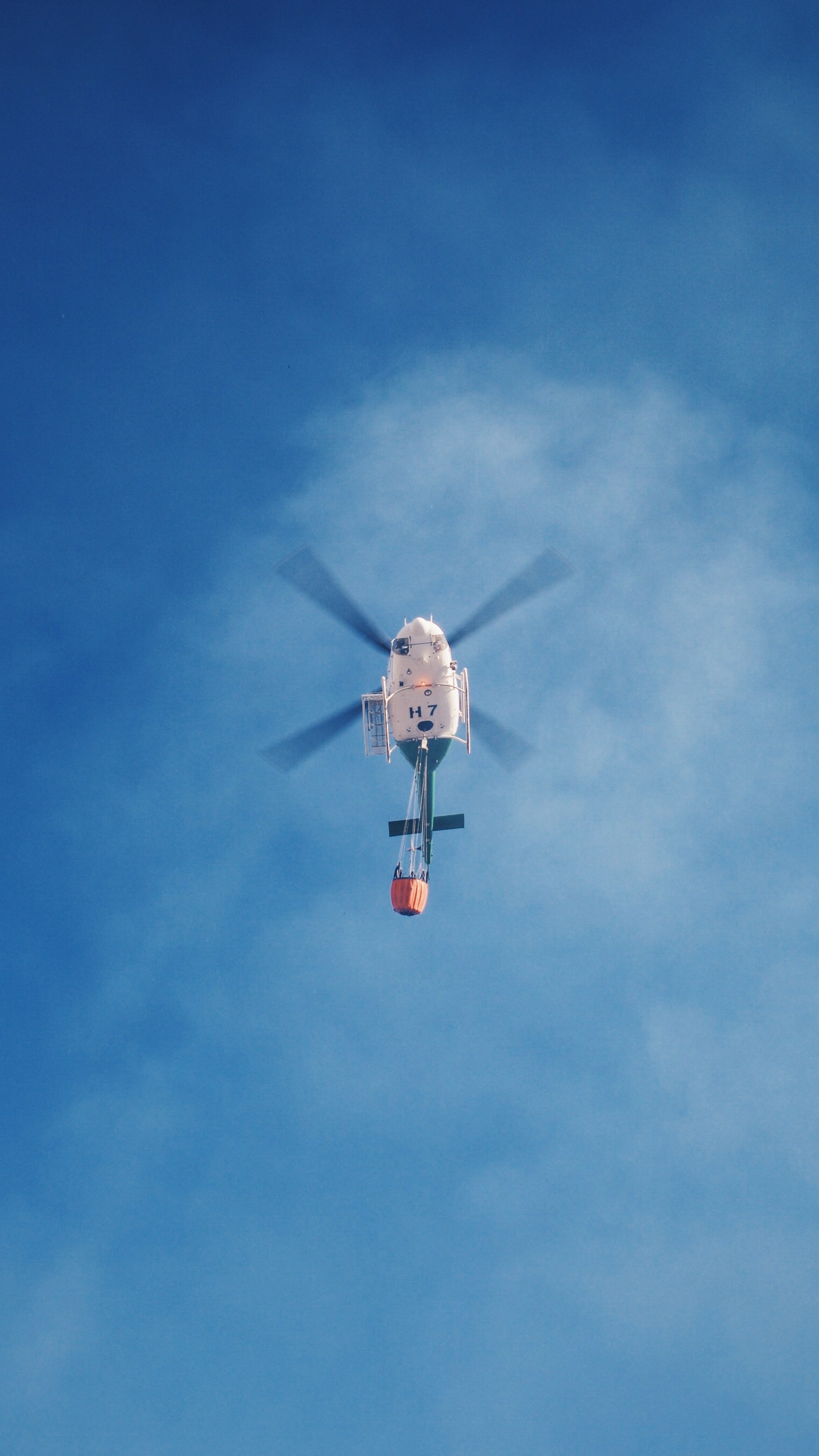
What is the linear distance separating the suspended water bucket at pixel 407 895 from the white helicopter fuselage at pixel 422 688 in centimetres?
576

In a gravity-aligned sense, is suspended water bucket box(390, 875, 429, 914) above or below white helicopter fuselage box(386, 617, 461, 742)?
below

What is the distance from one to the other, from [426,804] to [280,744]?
6261 millimetres

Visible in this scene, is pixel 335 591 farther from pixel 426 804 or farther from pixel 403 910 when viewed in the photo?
pixel 403 910

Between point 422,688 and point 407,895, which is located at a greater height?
point 422,688

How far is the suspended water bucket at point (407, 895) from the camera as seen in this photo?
39344 millimetres

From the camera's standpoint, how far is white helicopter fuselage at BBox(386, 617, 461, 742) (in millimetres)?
41750

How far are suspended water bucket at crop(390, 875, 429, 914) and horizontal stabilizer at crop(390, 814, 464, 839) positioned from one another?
3.51 metres

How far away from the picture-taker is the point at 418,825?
43.0m

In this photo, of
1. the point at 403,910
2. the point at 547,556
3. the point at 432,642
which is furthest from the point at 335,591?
the point at 403,910

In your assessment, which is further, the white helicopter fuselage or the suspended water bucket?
the white helicopter fuselage

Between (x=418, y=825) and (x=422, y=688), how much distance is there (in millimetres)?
5621

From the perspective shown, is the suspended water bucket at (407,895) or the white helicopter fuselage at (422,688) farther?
the white helicopter fuselage at (422,688)

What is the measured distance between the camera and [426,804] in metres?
42.2

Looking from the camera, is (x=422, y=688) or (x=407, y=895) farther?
(x=422, y=688)
